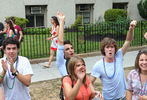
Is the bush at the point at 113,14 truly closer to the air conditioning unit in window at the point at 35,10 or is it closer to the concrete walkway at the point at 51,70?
the air conditioning unit in window at the point at 35,10

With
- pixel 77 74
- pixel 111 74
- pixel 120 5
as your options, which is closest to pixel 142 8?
pixel 120 5

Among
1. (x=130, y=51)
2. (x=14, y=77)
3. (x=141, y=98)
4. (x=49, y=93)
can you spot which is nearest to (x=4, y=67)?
(x=14, y=77)

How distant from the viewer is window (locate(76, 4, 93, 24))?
1929cm

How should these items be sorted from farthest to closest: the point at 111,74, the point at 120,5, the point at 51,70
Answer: the point at 120,5 < the point at 51,70 < the point at 111,74

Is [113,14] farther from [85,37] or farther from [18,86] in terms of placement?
[18,86]

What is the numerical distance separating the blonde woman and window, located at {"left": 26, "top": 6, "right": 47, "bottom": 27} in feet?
50.4

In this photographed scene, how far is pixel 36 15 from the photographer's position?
703 inches

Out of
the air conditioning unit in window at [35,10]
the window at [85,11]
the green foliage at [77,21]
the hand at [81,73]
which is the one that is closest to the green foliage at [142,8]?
the window at [85,11]

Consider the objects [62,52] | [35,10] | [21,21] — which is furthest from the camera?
[35,10]

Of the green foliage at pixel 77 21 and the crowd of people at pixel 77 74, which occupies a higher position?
the green foliage at pixel 77 21

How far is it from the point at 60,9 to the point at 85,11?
2584mm

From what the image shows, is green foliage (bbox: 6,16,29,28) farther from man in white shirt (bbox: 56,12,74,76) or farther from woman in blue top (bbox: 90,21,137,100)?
woman in blue top (bbox: 90,21,137,100)

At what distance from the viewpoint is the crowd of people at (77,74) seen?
2.67 metres

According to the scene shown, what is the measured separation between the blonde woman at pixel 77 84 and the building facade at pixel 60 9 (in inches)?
567
